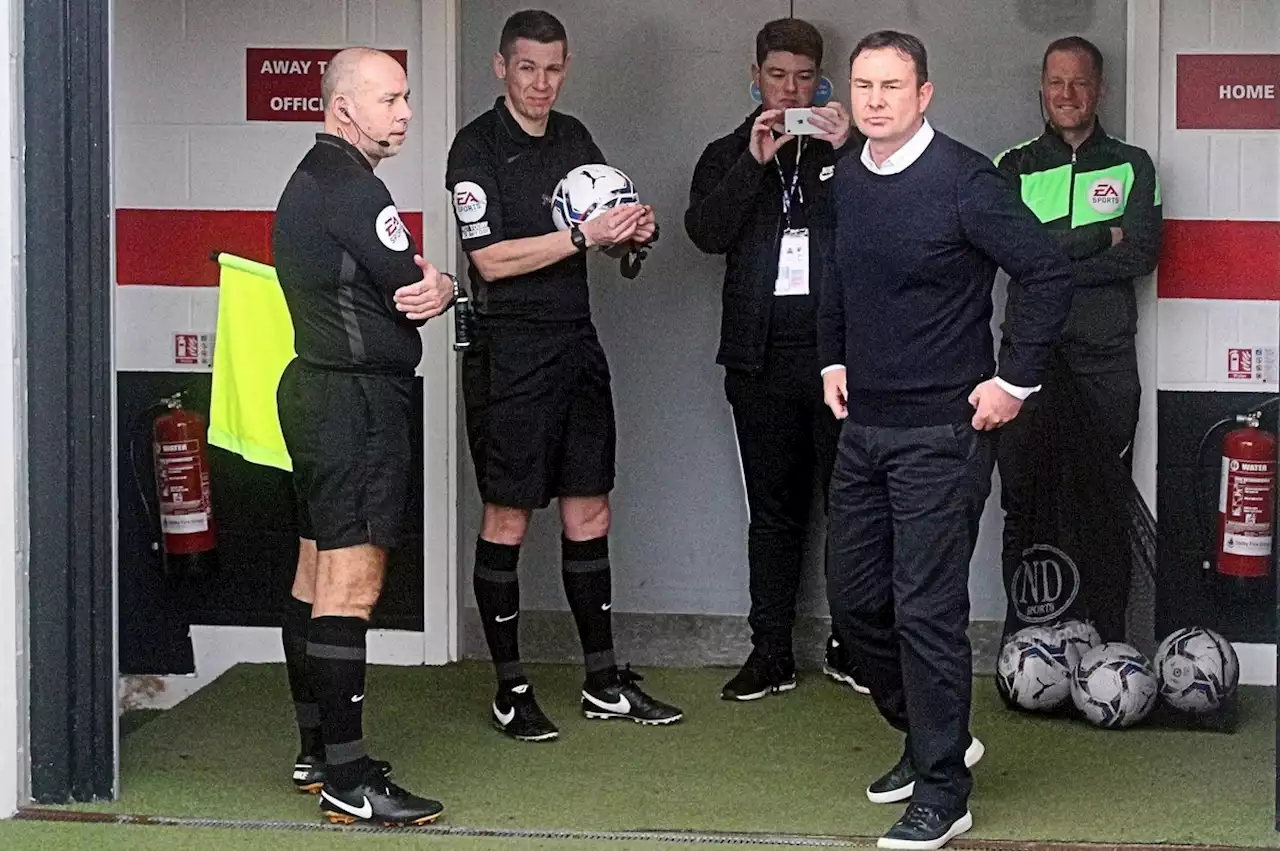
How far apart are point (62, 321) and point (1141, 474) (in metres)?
2.99

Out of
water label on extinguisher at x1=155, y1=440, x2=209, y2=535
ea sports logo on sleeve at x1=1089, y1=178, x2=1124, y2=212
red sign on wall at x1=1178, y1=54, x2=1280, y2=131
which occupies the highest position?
red sign on wall at x1=1178, y1=54, x2=1280, y2=131

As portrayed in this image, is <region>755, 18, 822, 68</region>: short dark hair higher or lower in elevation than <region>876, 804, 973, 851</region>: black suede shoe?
higher

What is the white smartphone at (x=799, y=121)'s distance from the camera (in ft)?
15.8

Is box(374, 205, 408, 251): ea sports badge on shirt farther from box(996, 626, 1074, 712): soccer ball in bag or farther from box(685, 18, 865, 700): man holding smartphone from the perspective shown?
box(996, 626, 1074, 712): soccer ball in bag

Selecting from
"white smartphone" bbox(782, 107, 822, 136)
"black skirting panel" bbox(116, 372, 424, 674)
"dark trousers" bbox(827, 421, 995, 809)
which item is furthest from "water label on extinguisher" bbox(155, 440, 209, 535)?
"dark trousers" bbox(827, 421, 995, 809)

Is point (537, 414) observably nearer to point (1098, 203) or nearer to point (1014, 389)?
point (1014, 389)

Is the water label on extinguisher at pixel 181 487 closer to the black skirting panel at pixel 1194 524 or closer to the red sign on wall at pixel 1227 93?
the black skirting panel at pixel 1194 524

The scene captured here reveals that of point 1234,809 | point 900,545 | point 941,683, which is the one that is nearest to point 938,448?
point 900,545

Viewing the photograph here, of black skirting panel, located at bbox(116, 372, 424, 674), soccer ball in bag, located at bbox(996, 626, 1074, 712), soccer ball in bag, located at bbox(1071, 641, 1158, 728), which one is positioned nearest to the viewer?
soccer ball in bag, located at bbox(1071, 641, 1158, 728)

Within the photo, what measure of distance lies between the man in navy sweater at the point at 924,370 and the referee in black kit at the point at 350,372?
918 millimetres

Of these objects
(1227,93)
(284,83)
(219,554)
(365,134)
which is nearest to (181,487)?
(219,554)

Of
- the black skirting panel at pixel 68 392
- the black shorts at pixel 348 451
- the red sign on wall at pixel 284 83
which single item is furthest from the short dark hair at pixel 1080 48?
the black skirting panel at pixel 68 392

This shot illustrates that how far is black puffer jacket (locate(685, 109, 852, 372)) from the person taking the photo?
5062mm

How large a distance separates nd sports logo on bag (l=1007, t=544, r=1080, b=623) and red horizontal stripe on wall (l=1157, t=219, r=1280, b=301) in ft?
2.68
